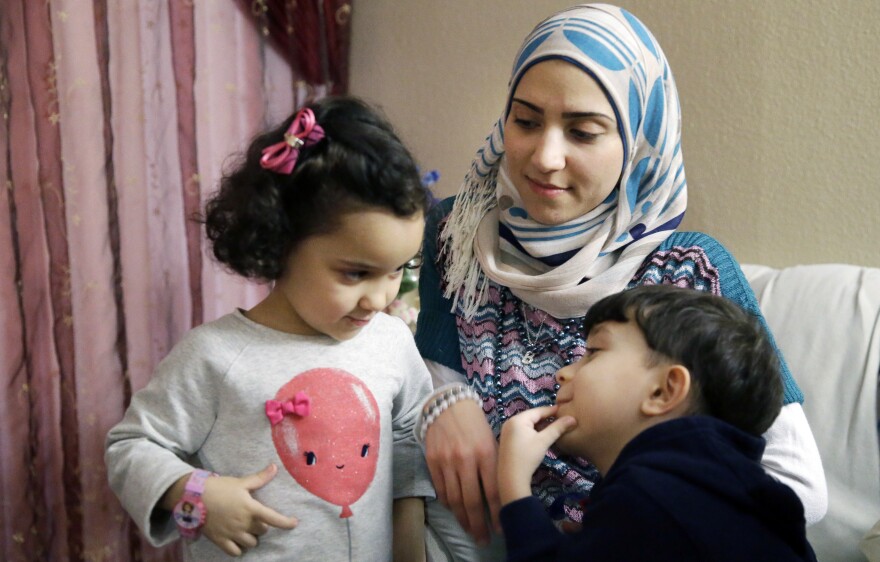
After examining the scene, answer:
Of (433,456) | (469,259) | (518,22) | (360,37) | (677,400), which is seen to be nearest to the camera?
(677,400)

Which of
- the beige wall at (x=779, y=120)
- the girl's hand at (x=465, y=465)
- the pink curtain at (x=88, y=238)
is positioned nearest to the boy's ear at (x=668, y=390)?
the girl's hand at (x=465, y=465)

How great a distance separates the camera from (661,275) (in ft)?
3.97

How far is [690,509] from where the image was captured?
30.6 inches

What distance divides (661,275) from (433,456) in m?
0.51

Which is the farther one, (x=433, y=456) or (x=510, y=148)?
(x=510, y=148)

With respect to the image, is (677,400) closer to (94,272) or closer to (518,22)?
(94,272)

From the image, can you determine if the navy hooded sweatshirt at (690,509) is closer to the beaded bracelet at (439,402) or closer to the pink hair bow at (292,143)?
the beaded bracelet at (439,402)

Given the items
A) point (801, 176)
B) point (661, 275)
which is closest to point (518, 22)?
point (801, 176)

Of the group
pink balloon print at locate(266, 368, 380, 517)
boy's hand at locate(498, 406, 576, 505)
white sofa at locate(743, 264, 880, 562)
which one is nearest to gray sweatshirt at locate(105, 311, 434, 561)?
pink balloon print at locate(266, 368, 380, 517)

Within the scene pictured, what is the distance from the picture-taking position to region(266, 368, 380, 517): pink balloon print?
1.00 meters

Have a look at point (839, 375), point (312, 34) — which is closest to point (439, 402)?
point (839, 375)

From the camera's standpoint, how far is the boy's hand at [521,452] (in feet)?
3.14

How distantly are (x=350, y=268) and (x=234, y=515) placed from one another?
374 millimetres

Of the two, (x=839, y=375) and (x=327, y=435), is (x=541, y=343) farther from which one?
(x=839, y=375)
